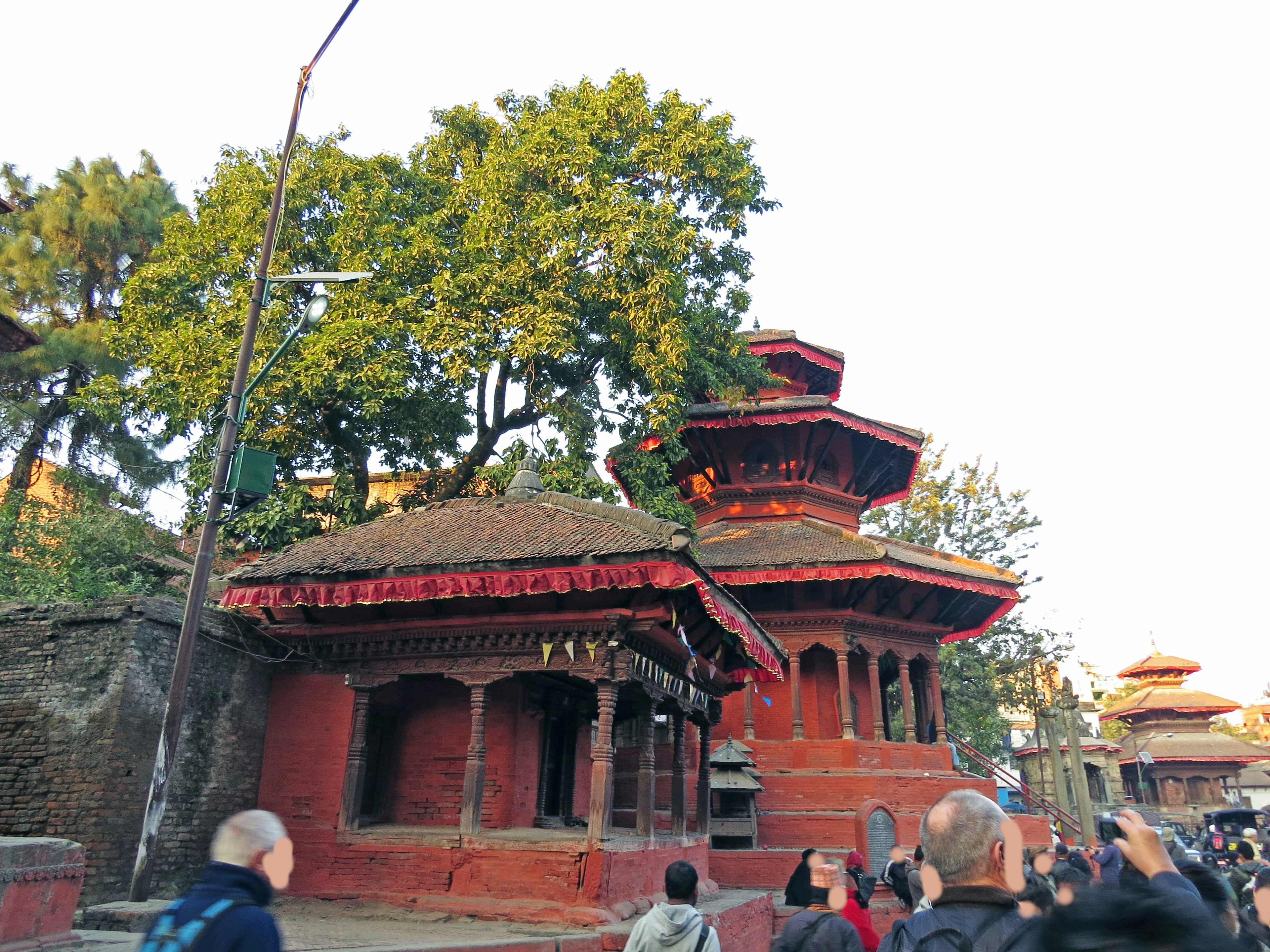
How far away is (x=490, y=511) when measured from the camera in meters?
13.2

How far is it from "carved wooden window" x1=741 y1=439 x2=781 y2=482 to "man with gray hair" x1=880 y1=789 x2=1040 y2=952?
64.3 feet

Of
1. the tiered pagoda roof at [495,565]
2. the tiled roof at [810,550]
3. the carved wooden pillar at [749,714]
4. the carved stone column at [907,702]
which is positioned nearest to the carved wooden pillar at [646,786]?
the tiered pagoda roof at [495,565]

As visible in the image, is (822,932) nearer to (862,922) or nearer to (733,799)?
(862,922)

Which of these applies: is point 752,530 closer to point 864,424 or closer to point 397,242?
point 864,424

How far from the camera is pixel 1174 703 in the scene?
4409 centimetres

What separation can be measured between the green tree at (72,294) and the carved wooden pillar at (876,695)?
16.7 m

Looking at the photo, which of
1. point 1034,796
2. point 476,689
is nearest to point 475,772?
point 476,689

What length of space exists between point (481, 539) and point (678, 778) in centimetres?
530

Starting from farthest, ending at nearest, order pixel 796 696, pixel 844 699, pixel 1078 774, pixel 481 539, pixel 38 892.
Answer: pixel 1078 774, pixel 796 696, pixel 844 699, pixel 481 539, pixel 38 892

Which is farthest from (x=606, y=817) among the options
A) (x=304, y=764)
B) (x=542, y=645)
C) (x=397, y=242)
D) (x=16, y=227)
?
(x=16, y=227)

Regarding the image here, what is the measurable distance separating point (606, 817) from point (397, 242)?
41.3 feet

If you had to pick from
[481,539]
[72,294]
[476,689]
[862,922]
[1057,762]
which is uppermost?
[72,294]

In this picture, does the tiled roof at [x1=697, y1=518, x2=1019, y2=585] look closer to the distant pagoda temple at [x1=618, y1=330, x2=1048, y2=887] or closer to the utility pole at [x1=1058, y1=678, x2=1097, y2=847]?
the distant pagoda temple at [x1=618, y1=330, x2=1048, y2=887]

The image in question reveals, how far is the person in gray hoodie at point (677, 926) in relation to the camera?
4.88 metres
